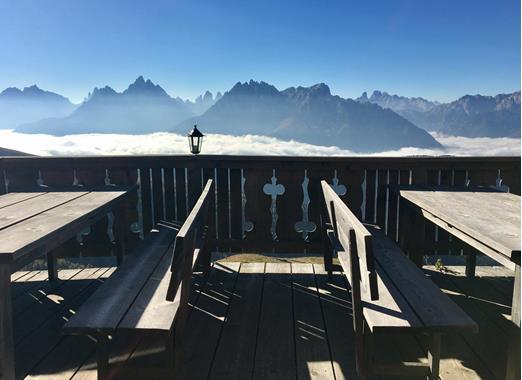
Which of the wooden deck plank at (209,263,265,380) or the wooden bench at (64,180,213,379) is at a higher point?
the wooden bench at (64,180,213,379)

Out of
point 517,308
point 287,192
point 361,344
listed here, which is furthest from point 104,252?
point 517,308

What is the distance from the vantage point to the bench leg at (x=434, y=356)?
2223 mm

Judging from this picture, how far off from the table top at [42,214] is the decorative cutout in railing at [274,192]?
4.93 feet

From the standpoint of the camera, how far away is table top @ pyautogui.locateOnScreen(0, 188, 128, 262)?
2.22 metres

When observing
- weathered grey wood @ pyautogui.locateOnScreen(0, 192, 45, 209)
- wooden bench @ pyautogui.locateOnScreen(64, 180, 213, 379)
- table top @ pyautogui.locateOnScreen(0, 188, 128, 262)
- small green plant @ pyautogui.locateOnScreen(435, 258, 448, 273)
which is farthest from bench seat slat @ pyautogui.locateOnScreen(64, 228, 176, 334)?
small green plant @ pyautogui.locateOnScreen(435, 258, 448, 273)

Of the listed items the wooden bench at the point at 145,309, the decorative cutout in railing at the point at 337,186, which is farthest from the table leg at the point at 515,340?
the decorative cutout in railing at the point at 337,186

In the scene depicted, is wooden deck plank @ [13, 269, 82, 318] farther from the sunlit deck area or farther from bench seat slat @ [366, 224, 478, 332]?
bench seat slat @ [366, 224, 478, 332]

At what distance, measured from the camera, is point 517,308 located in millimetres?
2156

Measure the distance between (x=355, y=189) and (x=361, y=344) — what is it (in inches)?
96.5

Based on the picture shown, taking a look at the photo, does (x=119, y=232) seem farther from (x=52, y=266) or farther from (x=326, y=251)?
(x=326, y=251)

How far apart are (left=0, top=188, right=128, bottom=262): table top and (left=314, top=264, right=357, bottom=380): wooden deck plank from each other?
1.95m

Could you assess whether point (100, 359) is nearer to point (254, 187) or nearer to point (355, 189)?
point (254, 187)

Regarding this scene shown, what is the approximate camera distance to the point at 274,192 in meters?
4.57

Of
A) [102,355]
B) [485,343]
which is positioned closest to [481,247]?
[485,343]
